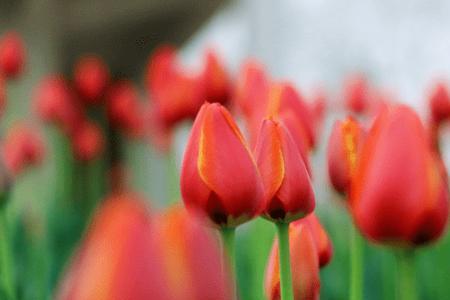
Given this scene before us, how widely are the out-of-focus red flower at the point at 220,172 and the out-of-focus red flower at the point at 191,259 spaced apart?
0.36 ft

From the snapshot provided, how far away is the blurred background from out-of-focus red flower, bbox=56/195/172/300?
1.72 m

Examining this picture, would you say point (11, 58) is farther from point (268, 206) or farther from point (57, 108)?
point (268, 206)

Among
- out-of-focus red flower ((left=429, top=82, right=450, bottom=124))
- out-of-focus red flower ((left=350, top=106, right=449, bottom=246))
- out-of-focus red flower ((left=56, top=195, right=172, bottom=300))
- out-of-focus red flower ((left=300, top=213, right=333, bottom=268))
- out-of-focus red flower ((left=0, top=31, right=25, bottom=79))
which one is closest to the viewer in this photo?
out-of-focus red flower ((left=56, top=195, right=172, bottom=300))

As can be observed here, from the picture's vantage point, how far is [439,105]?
2.60 ft

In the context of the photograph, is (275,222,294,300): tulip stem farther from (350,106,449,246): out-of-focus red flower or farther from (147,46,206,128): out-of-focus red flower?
(147,46,206,128): out-of-focus red flower

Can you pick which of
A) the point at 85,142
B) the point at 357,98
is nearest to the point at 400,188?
the point at 357,98

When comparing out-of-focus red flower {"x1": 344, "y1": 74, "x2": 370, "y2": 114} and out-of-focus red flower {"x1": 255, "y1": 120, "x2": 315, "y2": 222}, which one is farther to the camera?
out-of-focus red flower {"x1": 344, "y1": 74, "x2": 370, "y2": 114}

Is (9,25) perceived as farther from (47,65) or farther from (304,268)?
(304,268)

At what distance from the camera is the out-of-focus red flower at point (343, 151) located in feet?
1.27

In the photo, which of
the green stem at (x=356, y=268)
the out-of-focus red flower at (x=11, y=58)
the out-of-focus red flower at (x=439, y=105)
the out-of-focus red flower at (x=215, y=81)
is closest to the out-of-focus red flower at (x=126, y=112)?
the out-of-focus red flower at (x=11, y=58)

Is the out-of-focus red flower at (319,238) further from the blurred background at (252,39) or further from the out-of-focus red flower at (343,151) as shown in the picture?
the blurred background at (252,39)

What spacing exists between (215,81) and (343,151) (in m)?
0.44

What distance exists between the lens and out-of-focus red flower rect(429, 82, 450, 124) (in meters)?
0.78

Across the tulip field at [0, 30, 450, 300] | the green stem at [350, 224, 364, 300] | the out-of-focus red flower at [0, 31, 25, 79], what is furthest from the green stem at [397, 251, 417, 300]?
the out-of-focus red flower at [0, 31, 25, 79]
